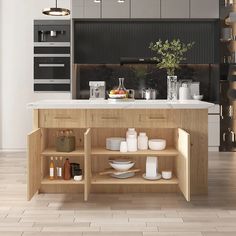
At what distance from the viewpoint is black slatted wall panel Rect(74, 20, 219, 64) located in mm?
7539

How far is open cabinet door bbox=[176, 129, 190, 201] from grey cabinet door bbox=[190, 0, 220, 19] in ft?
11.8

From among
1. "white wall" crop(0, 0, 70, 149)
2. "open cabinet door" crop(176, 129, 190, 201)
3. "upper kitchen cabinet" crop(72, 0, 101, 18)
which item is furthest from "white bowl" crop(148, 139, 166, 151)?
"upper kitchen cabinet" crop(72, 0, 101, 18)

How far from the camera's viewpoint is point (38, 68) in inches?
289

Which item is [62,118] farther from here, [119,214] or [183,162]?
[183,162]

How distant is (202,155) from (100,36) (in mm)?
3760

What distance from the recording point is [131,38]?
7.59 m

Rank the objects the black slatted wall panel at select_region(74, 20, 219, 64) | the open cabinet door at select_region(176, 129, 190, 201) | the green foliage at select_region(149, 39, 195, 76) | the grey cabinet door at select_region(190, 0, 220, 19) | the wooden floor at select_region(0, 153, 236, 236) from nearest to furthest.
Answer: the wooden floor at select_region(0, 153, 236, 236) → the open cabinet door at select_region(176, 129, 190, 201) → the green foliage at select_region(149, 39, 195, 76) → the grey cabinet door at select_region(190, 0, 220, 19) → the black slatted wall panel at select_region(74, 20, 219, 64)

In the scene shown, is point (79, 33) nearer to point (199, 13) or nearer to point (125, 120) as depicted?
point (199, 13)

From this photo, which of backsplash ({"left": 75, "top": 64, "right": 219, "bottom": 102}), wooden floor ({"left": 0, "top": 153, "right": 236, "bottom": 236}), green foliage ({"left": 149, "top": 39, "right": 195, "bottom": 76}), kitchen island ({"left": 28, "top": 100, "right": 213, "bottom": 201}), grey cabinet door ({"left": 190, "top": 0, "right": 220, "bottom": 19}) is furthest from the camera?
Result: backsplash ({"left": 75, "top": 64, "right": 219, "bottom": 102})

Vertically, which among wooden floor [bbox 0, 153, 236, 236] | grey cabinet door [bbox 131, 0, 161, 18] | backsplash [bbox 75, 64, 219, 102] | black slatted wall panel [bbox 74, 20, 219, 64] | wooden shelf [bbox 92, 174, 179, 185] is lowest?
wooden floor [bbox 0, 153, 236, 236]

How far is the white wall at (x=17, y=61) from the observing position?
730cm

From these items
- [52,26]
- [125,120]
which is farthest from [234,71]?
[125,120]

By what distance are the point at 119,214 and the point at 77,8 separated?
4.36 meters

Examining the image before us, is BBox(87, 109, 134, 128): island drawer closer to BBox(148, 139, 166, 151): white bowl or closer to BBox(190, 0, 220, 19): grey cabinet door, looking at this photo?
BBox(148, 139, 166, 151): white bowl
